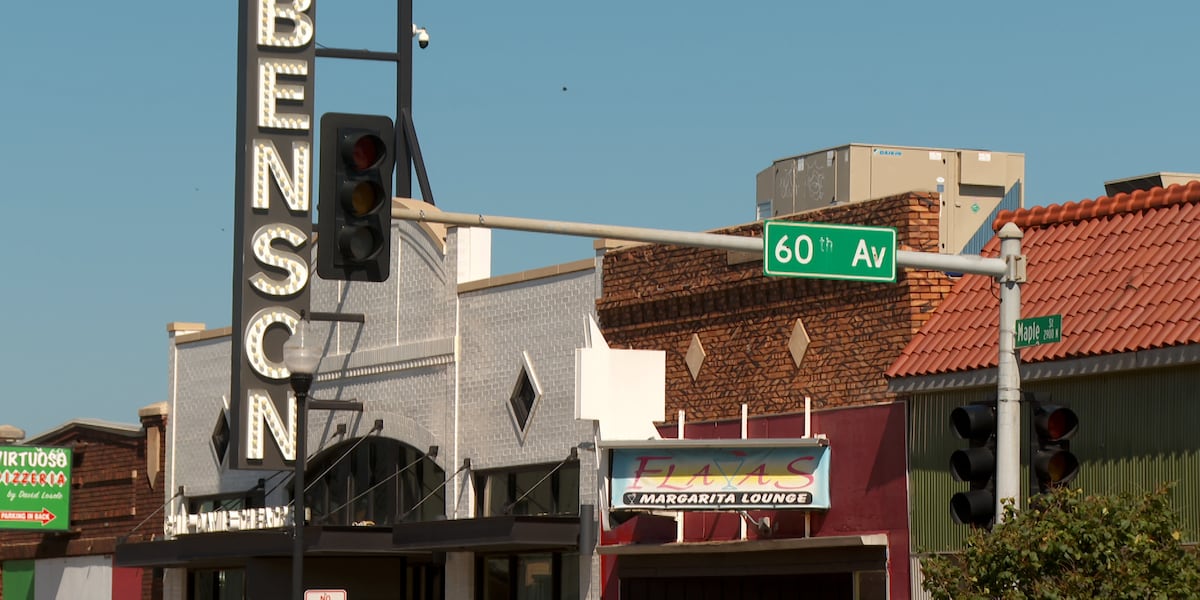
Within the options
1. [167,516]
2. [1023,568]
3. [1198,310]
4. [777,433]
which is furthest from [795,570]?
[167,516]

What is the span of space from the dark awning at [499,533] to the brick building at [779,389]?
711 millimetres

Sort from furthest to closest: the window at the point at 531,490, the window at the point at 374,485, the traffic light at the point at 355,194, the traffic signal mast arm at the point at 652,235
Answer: the window at the point at 374,485, the window at the point at 531,490, the traffic signal mast arm at the point at 652,235, the traffic light at the point at 355,194

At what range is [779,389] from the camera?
28266 mm

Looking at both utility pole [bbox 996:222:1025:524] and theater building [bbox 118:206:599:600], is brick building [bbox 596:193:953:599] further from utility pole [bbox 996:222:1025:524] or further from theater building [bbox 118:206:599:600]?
utility pole [bbox 996:222:1025:524]

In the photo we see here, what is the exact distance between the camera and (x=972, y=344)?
2483cm

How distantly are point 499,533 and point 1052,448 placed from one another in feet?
50.8

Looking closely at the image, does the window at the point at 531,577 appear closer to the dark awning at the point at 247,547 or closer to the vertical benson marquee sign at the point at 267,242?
the dark awning at the point at 247,547

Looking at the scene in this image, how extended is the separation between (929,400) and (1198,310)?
4.50m

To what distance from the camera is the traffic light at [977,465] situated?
54.2ft

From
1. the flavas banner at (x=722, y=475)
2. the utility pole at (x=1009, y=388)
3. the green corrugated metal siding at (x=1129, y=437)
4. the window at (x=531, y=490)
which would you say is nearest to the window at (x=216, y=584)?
the window at (x=531, y=490)

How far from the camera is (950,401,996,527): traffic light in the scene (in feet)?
54.2

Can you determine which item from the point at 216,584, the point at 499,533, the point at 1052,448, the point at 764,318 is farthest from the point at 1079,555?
the point at 216,584

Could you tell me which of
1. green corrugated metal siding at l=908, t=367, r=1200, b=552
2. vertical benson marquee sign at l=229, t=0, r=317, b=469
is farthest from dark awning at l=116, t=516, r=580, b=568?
green corrugated metal siding at l=908, t=367, r=1200, b=552

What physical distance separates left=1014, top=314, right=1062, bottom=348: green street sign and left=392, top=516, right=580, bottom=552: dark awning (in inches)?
586
